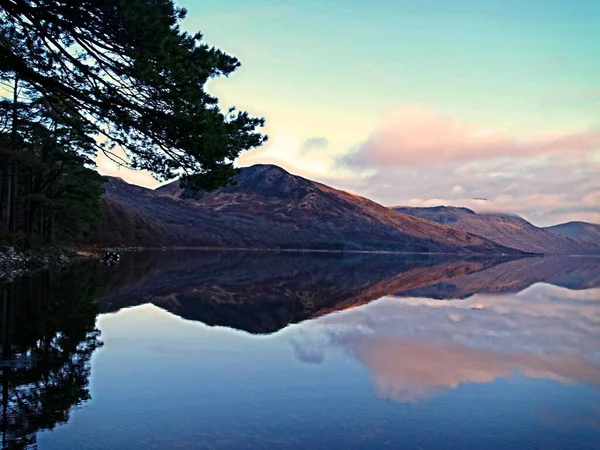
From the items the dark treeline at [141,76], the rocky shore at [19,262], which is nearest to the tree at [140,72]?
the dark treeline at [141,76]

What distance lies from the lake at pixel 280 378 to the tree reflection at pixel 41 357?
53mm

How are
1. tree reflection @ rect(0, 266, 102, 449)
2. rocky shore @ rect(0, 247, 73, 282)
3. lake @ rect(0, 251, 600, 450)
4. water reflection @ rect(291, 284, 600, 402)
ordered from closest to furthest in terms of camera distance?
tree reflection @ rect(0, 266, 102, 449), lake @ rect(0, 251, 600, 450), water reflection @ rect(291, 284, 600, 402), rocky shore @ rect(0, 247, 73, 282)

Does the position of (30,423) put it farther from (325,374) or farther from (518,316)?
(518,316)

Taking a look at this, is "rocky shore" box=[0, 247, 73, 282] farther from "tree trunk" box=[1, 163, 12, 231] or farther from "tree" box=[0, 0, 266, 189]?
"tree" box=[0, 0, 266, 189]

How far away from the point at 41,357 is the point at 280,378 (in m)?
6.67

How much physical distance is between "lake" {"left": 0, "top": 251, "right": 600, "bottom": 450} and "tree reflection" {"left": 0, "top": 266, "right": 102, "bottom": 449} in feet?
0.17

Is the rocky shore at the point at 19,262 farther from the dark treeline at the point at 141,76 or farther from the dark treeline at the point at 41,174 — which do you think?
the dark treeline at the point at 141,76

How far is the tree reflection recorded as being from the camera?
10516 mm

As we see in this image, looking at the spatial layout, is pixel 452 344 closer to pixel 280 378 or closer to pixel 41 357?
pixel 280 378

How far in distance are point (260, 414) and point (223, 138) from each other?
327 inches

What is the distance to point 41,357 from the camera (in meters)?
15.1

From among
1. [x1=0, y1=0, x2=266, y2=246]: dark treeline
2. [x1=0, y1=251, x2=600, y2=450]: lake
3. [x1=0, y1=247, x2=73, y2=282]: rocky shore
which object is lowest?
[x1=0, y1=251, x2=600, y2=450]: lake

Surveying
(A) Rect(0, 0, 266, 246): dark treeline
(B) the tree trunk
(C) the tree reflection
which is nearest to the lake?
(C) the tree reflection

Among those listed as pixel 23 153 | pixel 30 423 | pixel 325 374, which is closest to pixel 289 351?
pixel 325 374
